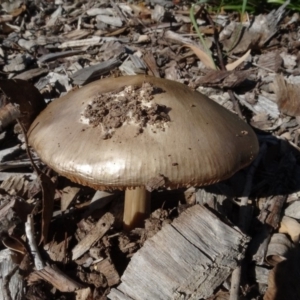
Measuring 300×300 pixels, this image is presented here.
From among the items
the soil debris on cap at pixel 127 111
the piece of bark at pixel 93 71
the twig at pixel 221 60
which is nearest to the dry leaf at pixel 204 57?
the twig at pixel 221 60

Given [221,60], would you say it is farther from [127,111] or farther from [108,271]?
[108,271]

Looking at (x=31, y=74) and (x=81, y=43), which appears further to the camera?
(x=81, y=43)

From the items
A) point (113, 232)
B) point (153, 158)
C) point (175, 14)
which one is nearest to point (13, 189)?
point (113, 232)

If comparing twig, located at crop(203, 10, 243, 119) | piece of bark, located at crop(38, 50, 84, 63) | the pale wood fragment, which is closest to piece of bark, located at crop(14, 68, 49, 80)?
piece of bark, located at crop(38, 50, 84, 63)

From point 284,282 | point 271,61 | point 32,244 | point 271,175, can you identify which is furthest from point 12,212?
point 271,61

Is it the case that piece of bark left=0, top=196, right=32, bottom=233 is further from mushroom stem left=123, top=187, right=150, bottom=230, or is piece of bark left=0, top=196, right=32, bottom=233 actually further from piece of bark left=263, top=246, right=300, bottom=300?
piece of bark left=263, top=246, right=300, bottom=300

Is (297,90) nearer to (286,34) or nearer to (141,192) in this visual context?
(286,34)
